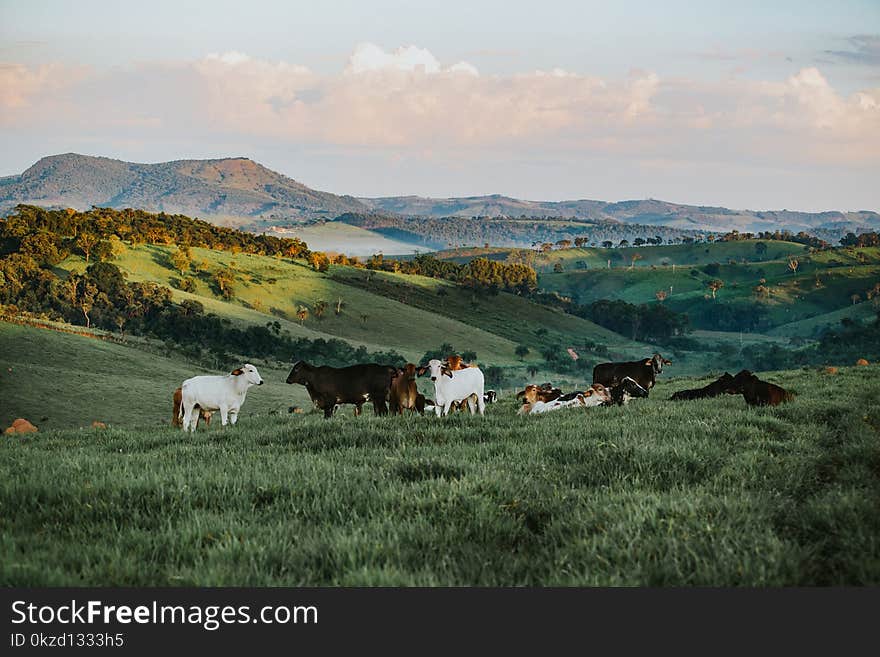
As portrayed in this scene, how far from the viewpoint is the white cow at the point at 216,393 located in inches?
682

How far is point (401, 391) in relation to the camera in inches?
698

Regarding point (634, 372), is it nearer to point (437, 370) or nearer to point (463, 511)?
point (437, 370)

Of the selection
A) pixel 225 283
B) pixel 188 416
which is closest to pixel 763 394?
pixel 188 416

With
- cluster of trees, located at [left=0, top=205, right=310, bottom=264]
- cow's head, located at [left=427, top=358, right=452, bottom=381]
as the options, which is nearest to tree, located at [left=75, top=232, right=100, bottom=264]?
cluster of trees, located at [left=0, top=205, right=310, bottom=264]

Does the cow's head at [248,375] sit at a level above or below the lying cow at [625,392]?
above

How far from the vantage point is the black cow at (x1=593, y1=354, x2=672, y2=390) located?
890 inches

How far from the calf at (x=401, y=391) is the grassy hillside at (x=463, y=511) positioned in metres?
5.44

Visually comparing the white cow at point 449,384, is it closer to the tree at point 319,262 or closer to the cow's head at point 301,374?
the cow's head at point 301,374

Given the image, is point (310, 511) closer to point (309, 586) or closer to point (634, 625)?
point (309, 586)

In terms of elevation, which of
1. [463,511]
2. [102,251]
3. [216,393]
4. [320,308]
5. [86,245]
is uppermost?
[86,245]

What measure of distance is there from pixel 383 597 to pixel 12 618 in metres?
2.42

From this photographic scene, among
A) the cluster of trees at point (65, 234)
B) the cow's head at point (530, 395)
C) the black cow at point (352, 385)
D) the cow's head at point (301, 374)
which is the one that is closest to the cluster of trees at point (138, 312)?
the cluster of trees at point (65, 234)

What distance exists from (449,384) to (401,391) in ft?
4.37

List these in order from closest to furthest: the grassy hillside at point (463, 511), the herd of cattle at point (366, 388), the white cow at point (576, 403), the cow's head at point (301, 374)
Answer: the grassy hillside at point (463, 511)
the herd of cattle at point (366, 388)
the cow's head at point (301, 374)
the white cow at point (576, 403)
